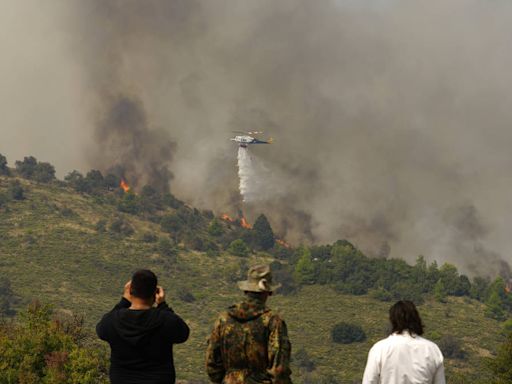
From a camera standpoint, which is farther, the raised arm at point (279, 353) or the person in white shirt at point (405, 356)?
the raised arm at point (279, 353)

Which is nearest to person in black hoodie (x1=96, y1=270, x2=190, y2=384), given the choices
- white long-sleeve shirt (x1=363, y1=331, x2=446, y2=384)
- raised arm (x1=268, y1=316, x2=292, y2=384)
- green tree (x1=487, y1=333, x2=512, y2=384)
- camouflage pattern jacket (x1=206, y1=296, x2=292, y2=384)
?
camouflage pattern jacket (x1=206, y1=296, x2=292, y2=384)

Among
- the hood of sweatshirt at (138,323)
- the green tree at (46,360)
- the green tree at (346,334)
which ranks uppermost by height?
the green tree at (346,334)

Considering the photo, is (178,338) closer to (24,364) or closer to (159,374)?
(159,374)

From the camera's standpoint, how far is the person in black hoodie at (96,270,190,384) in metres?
15.9

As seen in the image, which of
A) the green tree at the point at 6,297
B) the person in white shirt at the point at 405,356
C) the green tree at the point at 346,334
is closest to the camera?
the person in white shirt at the point at 405,356

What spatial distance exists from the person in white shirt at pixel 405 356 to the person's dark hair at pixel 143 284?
3183 mm

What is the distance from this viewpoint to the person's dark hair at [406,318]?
15.7m

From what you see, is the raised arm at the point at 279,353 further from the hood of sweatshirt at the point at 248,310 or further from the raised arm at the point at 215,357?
the raised arm at the point at 215,357

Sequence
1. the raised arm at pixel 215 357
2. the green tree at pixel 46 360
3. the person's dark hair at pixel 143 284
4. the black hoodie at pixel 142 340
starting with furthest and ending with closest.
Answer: the green tree at pixel 46 360 → the raised arm at pixel 215 357 → the black hoodie at pixel 142 340 → the person's dark hair at pixel 143 284

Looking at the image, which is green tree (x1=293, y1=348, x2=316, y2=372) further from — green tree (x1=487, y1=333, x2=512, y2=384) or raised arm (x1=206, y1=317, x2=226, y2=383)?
raised arm (x1=206, y1=317, x2=226, y2=383)

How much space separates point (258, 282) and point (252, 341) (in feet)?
2.92

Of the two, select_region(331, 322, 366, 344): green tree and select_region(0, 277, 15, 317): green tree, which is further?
select_region(331, 322, 366, 344): green tree

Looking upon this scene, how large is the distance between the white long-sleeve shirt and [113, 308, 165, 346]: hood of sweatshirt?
9.98 feet

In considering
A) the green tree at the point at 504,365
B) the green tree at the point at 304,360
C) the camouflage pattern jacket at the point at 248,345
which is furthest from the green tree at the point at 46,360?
the green tree at the point at 304,360
